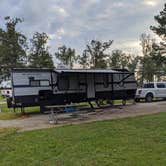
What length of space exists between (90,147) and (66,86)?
10.7 metres

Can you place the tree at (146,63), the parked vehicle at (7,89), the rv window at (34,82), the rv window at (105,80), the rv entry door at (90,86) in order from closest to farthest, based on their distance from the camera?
the rv window at (34,82) < the rv entry door at (90,86) < the rv window at (105,80) < the parked vehicle at (7,89) < the tree at (146,63)

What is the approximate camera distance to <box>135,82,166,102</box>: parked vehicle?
2378cm

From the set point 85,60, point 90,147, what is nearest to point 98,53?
point 85,60

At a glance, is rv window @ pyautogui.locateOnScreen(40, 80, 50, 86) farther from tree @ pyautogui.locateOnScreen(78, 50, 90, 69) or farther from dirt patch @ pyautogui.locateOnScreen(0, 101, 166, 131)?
tree @ pyautogui.locateOnScreen(78, 50, 90, 69)

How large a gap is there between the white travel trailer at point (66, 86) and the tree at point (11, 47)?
23.5 metres

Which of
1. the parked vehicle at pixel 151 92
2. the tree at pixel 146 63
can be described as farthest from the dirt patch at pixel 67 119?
the tree at pixel 146 63

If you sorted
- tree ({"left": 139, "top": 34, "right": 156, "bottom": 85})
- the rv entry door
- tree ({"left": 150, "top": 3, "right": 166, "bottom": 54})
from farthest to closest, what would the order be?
tree ({"left": 139, "top": 34, "right": 156, "bottom": 85}) < tree ({"left": 150, "top": 3, "right": 166, "bottom": 54}) < the rv entry door

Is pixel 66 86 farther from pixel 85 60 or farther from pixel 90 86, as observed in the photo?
pixel 85 60

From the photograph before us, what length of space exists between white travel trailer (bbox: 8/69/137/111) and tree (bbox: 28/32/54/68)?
86.4ft

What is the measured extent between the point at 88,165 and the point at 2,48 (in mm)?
37015

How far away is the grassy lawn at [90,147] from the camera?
5.79 meters

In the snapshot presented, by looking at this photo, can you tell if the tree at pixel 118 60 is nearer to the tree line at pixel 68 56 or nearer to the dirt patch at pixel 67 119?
the tree line at pixel 68 56

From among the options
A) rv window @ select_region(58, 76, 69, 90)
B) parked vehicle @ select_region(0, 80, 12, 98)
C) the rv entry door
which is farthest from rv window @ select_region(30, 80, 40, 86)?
parked vehicle @ select_region(0, 80, 12, 98)

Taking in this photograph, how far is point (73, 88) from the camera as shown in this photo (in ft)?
58.3
